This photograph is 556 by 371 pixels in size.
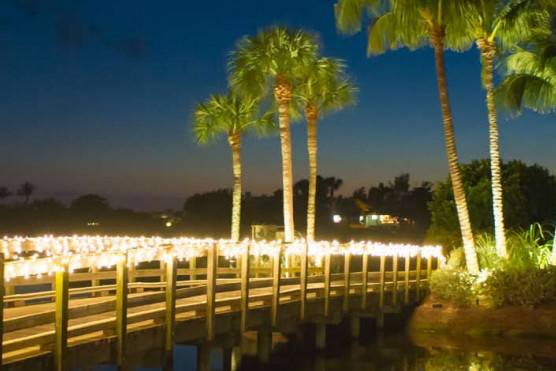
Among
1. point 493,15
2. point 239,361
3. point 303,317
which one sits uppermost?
point 493,15

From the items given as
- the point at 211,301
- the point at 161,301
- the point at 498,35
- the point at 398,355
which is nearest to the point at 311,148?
the point at 498,35

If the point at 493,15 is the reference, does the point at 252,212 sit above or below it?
below

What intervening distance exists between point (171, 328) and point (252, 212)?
66.2 m

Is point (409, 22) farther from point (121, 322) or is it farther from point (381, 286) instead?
point (121, 322)

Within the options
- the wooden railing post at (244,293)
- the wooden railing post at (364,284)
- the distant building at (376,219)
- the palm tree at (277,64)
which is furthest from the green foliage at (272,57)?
the distant building at (376,219)

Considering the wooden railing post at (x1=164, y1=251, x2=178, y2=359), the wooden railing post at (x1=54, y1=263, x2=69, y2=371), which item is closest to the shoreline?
the wooden railing post at (x1=164, y1=251, x2=178, y2=359)

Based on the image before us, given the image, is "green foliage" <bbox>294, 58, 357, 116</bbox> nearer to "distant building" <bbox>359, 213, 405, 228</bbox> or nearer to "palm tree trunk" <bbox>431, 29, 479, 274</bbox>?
"palm tree trunk" <bbox>431, 29, 479, 274</bbox>

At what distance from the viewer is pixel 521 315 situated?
24.2 m

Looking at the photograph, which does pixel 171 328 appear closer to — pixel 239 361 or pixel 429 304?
pixel 239 361

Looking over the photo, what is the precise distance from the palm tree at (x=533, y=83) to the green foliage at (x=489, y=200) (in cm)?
651

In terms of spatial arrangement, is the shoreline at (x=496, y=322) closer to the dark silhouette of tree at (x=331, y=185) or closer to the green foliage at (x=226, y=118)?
the green foliage at (x=226, y=118)

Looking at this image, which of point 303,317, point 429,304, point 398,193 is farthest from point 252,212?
point 303,317

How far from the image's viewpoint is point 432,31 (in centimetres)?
2559

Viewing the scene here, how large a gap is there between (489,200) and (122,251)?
2263 centimetres
